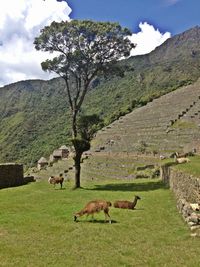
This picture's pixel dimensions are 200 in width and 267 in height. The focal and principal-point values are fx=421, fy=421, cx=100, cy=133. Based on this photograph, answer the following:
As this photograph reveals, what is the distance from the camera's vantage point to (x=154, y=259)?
991cm

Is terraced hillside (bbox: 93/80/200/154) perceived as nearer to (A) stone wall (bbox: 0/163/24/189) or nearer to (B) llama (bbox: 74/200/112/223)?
(A) stone wall (bbox: 0/163/24/189)

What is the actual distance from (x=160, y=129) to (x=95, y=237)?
33893 millimetres

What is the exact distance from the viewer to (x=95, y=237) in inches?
Answer: 477

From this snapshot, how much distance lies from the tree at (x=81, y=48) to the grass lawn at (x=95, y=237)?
945 centimetres

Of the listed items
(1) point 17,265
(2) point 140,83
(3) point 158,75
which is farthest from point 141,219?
(3) point 158,75

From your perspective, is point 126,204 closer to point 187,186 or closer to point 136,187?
point 187,186

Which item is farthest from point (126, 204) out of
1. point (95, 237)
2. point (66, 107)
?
point (66, 107)

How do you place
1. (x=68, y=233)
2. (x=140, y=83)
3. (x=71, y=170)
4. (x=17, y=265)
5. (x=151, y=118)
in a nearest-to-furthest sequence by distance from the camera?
(x=17, y=265) < (x=68, y=233) < (x=71, y=170) < (x=151, y=118) < (x=140, y=83)

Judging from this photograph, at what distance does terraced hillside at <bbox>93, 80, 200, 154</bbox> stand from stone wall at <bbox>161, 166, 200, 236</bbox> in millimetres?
13723

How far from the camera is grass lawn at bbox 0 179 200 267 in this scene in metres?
9.92

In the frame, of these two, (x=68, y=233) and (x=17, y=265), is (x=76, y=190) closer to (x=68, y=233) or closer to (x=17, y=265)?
(x=68, y=233)

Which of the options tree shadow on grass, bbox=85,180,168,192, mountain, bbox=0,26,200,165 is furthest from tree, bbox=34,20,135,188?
mountain, bbox=0,26,200,165

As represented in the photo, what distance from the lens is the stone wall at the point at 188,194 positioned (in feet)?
42.6

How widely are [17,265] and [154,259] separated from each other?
318 centimetres
